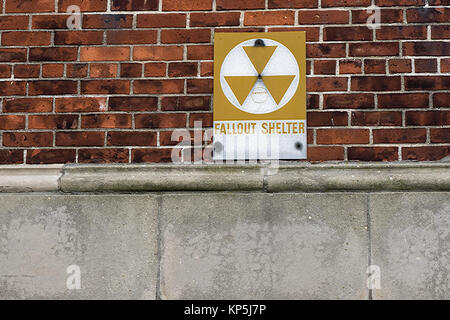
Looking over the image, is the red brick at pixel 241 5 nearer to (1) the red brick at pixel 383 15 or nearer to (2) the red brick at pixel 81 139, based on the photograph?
(1) the red brick at pixel 383 15

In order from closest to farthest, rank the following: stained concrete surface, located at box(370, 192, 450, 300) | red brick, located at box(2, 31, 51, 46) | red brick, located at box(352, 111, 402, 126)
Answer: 1. stained concrete surface, located at box(370, 192, 450, 300)
2. red brick, located at box(352, 111, 402, 126)
3. red brick, located at box(2, 31, 51, 46)

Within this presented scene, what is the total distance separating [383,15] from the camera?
7.29 feet

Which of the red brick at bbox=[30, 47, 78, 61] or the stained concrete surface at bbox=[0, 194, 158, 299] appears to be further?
the red brick at bbox=[30, 47, 78, 61]


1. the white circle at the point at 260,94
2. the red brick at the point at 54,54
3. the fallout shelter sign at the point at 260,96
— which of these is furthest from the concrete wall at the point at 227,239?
the red brick at the point at 54,54

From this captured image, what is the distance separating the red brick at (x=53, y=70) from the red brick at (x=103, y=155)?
0.39 meters

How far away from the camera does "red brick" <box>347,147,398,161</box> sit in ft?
7.10

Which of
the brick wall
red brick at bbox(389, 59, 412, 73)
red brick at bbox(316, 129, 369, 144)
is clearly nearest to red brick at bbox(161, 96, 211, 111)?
the brick wall

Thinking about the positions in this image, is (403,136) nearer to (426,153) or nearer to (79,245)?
(426,153)

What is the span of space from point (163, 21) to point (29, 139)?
0.86 m

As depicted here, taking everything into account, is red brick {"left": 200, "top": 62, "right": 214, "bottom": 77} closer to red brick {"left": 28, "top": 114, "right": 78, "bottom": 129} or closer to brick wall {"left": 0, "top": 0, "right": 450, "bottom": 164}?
brick wall {"left": 0, "top": 0, "right": 450, "bottom": 164}

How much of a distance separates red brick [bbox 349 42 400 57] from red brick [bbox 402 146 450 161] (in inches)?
18.3

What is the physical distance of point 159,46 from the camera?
7.41 ft

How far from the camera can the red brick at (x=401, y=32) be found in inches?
86.7
